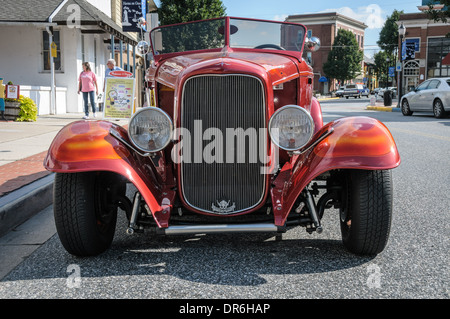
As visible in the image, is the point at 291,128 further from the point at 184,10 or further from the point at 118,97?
the point at 184,10

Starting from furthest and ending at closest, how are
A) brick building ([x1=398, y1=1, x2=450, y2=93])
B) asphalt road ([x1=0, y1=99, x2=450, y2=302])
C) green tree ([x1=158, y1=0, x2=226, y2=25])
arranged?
brick building ([x1=398, y1=1, x2=450, y2=93]) < green tree ([x1=158, y1=0, x2=226, y2=25]) < asphalt road ([x1=0, y1=99, x2=450, y2=302])

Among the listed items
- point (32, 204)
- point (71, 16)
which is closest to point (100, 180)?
point (32, 204)

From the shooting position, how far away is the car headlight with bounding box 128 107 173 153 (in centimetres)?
331

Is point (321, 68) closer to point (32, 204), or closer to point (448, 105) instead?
point (448, 105)

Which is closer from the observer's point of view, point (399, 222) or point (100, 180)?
point (100, 180)

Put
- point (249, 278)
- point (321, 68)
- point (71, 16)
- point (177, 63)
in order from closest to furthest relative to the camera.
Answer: point (249, 278), point (177, 63), point (71, 16), point (321, 68)

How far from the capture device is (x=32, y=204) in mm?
4922

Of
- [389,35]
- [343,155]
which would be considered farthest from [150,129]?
[389,35]

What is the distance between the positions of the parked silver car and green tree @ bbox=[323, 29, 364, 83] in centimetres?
5341

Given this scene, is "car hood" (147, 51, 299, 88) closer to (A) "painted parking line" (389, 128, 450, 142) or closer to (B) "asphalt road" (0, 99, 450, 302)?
(B) "asphalt road" (0, 99, 450, 302)

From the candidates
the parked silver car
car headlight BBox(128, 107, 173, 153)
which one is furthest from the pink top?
car headlight BBox(128, 107, 173, 153)

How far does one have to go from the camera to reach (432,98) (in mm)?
17516
